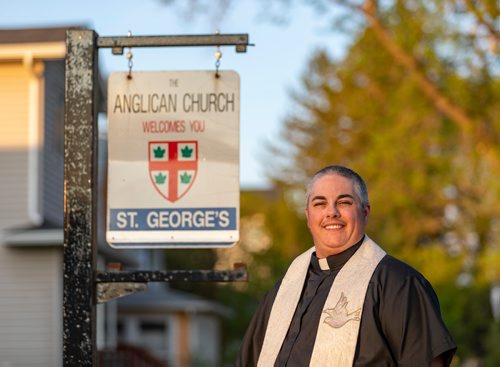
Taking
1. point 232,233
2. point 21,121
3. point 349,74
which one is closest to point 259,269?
point 349,74

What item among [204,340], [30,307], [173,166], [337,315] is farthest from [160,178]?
[204,340]

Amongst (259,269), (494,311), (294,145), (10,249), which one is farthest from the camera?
(294,145)

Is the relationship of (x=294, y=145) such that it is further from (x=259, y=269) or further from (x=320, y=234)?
(x=320, y=234)

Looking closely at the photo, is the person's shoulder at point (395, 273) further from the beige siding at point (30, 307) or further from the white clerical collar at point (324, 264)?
the beige siding at point (30, 307)

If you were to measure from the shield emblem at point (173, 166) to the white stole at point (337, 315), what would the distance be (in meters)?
0.79

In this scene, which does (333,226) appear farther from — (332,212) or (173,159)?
(173,159)

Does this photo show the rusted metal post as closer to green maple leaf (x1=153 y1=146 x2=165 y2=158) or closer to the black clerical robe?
green maple leaf (x1=153 y1=146 x2=165 y2=158)

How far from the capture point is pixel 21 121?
691 inches

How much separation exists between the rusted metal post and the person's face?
1.15 m

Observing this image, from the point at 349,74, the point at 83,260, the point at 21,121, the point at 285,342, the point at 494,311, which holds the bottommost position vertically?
the point at 494,311

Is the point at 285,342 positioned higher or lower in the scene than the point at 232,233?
lower

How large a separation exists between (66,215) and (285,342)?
123cm

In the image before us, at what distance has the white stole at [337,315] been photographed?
167 inches

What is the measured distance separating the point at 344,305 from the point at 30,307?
43.9ft
